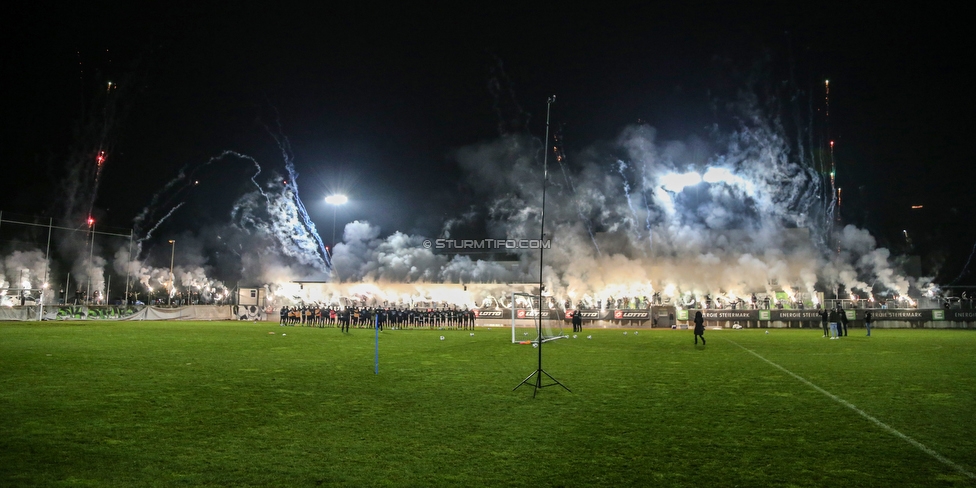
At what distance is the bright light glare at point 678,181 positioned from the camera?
54.6 m

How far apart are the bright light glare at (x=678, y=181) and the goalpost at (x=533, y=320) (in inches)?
746

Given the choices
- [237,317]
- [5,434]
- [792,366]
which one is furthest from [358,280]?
[5,434]

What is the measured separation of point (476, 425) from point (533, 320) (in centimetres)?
3213

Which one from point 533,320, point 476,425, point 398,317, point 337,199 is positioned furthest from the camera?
point 337,199

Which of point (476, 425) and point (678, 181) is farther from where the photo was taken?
point (678, 181)

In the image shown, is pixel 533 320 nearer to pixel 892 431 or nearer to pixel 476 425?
pixel 476 425

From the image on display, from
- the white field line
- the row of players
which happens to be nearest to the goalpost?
the row of players

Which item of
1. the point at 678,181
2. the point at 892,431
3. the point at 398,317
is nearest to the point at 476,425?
the point at 892,431

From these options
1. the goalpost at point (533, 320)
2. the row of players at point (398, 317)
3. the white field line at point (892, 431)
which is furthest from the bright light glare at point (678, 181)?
the white field line at point (892, 431)

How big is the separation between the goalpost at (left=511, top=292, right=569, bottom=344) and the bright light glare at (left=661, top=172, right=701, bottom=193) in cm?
1896

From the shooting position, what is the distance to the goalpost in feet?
79.3

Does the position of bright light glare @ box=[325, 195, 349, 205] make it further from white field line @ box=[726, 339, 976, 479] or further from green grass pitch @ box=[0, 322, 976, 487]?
white field line @ box=[726, 339, 976, 479]

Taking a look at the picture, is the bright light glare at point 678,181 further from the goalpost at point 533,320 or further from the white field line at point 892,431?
the white field line at point 892,431

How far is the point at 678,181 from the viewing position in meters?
55.2
